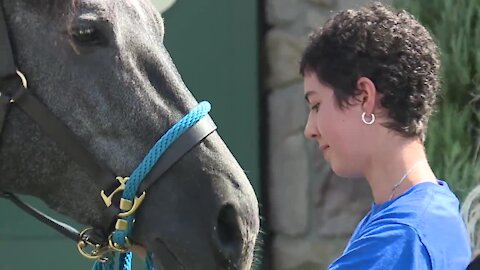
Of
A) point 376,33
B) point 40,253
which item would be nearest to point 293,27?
point 40,253

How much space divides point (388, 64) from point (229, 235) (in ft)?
2.19

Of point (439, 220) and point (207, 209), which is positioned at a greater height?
point (439, 220)

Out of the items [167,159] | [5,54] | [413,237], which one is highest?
[5,54]

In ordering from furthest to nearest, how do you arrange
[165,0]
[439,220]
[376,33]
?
[165,0] < [376,33] < [439,220]

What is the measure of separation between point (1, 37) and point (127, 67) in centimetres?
30

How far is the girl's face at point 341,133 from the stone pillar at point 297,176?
2134mm

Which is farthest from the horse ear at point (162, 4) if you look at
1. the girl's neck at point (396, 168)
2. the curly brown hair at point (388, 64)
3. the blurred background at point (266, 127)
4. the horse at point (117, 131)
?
the girl's neck at point (396, 168)

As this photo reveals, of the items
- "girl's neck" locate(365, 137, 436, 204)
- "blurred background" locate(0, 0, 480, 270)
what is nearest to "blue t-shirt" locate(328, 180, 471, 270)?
"girl's neck" locate(365, 137, 436, 204)

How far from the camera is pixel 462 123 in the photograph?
3250 mm

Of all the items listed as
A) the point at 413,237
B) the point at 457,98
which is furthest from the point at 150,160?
the point at 457,98

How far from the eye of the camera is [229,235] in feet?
7.02

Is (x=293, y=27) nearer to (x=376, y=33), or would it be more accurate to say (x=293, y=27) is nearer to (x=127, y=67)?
(x=127, y=67)

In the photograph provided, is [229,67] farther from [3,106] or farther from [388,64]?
[388,64]

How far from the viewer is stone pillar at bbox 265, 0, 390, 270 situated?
384 cm
